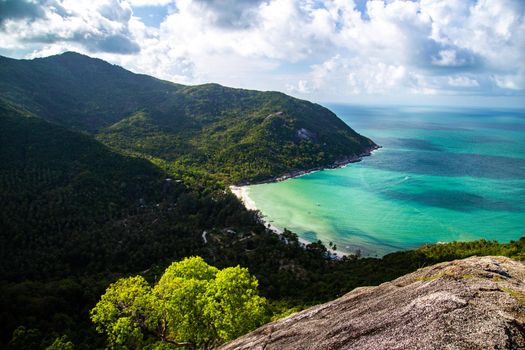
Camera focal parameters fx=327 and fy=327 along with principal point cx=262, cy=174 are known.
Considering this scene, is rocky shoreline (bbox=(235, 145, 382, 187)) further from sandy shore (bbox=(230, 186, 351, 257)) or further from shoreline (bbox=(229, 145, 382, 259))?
sandy shore (bbox=(230, 186, 351, 257))

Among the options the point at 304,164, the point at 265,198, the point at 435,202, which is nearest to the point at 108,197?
the point at 265,198

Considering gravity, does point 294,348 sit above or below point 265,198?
above

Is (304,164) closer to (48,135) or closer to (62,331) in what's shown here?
(48,135)

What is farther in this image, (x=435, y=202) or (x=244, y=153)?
(x=244, y=153)

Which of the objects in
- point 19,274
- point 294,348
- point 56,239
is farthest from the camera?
point 56,239

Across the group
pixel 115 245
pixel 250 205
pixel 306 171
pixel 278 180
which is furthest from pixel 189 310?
pixel 306 171

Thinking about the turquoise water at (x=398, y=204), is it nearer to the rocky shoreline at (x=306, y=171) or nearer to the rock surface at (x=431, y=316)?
the rocky shoreline at (x=306, y=171)

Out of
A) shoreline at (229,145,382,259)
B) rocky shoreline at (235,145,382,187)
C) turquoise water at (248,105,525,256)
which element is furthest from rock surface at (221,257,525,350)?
rocky shoreline at (235,145,382,187)
